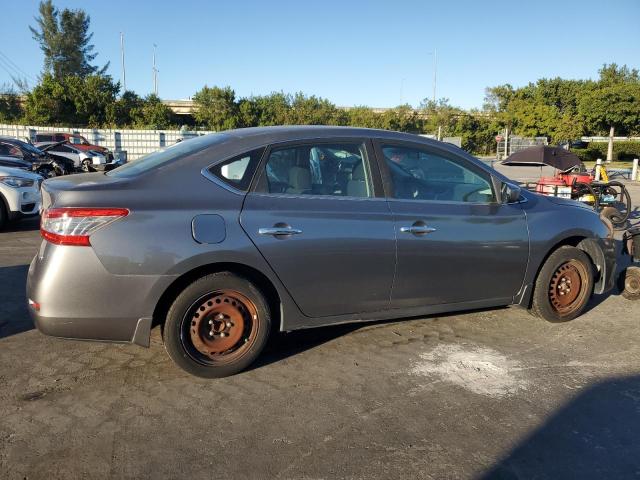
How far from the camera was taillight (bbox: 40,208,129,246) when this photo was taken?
10.6ft

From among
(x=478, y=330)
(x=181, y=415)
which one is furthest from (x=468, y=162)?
(x=181, y=415)

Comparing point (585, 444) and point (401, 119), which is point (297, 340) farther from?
point (401, 119)

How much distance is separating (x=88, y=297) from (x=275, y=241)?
1224 millimetres

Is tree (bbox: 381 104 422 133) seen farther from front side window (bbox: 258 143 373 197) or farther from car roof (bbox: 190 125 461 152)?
front side window (bbox: 258 143 373 197)

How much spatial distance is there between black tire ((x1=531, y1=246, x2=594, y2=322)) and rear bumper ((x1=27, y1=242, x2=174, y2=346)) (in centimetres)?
326

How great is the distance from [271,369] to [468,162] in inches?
92.0

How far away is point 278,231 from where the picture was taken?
3.61m

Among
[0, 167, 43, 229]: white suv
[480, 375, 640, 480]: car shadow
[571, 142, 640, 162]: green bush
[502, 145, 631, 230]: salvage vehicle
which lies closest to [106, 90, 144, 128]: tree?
[571, 142, 640, 162]: green bush

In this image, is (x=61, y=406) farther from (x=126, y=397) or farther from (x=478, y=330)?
(x=478, y=330)

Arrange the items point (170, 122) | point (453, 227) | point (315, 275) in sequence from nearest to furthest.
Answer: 1. point (315, 275)
2. point (453, 227)
3. point (170, 122)

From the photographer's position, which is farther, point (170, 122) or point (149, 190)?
point (170, 122)

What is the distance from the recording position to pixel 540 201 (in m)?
4.82

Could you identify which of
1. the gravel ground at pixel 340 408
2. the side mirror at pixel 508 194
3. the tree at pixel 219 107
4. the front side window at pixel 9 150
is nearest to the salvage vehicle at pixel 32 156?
the front side window at pixel 9 150

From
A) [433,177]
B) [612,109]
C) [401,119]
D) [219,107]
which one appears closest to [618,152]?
[612,109]
